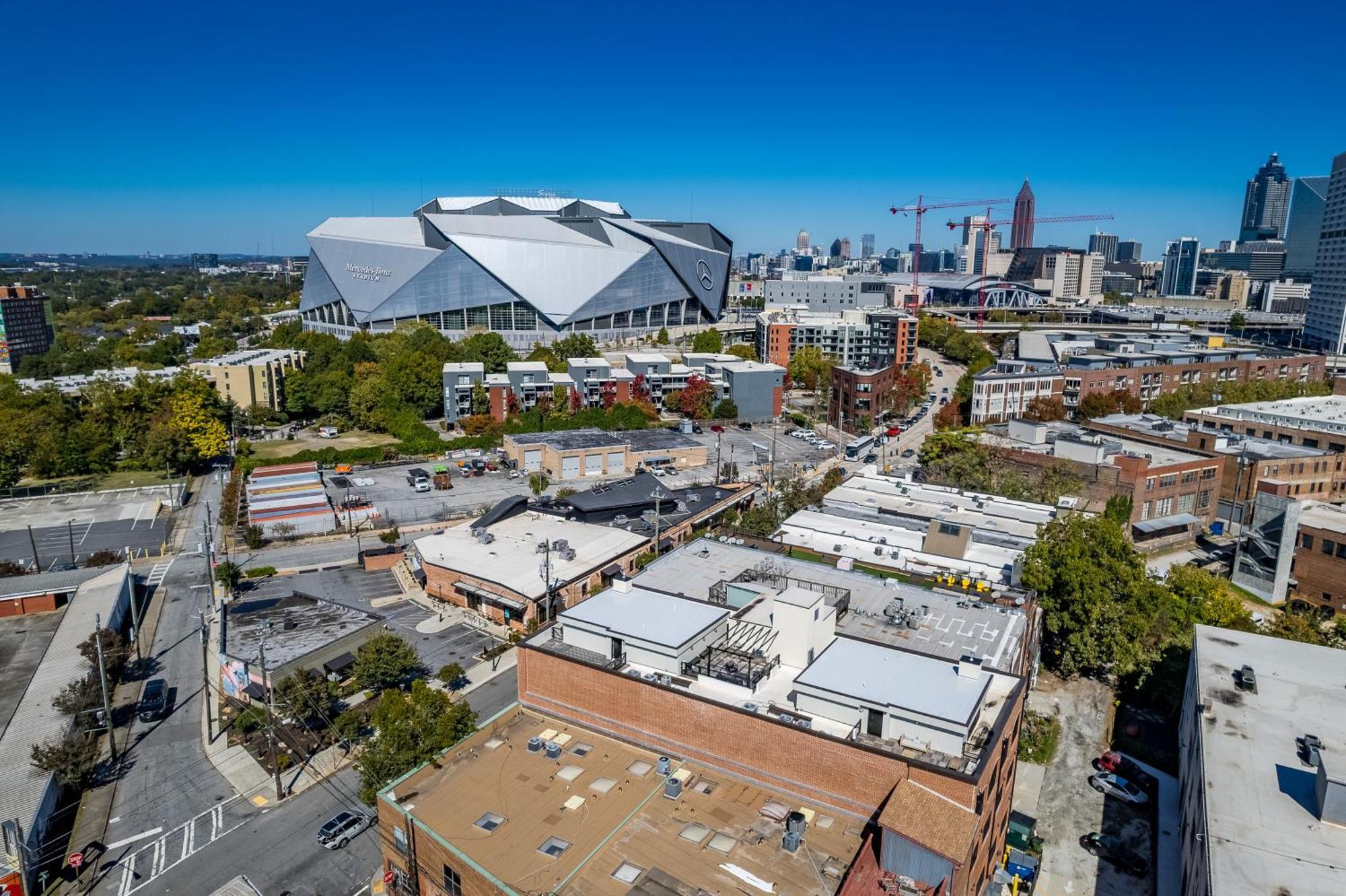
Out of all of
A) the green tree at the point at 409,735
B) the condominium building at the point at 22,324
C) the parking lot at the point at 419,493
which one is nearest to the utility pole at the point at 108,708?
the green tree at the point at 409,735

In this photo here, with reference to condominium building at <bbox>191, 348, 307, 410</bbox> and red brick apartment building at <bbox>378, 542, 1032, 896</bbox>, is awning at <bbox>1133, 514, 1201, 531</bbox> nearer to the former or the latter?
red brick apartment building at <bbox>378, 542, 1032, 896</bbox>

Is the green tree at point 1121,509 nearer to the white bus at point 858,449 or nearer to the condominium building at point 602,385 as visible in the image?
the white bus at point 858,449

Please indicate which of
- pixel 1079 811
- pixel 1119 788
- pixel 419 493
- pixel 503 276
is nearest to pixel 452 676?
pixel 1079 811

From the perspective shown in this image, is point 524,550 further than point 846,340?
No

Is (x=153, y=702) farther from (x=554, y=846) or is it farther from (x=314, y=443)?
(x=314, y=443)

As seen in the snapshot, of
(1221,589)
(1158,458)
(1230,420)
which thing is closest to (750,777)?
(1221,589)

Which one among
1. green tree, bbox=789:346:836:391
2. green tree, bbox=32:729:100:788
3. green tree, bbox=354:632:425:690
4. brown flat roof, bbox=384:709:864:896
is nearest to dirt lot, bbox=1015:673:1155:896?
brown flat roof, bbox=384:709:864:896
